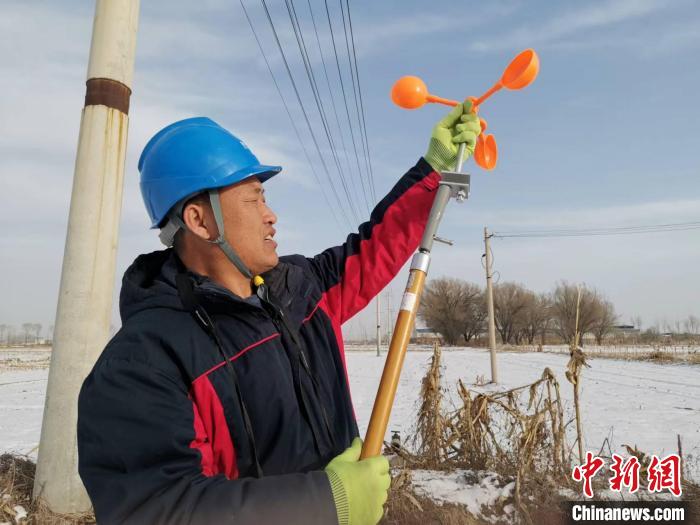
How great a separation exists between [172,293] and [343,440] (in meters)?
0.73

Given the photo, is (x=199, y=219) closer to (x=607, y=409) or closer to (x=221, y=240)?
(x=221, y=240)

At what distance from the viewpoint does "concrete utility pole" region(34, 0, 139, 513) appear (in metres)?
3.29

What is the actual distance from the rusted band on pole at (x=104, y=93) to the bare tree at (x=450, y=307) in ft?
180

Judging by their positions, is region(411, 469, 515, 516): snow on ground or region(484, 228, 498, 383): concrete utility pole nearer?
region(411, 469, 515, 516): snow on ground

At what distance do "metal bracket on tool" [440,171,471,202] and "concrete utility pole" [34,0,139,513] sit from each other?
269 cm

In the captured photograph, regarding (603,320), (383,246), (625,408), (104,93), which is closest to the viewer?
(383,246)

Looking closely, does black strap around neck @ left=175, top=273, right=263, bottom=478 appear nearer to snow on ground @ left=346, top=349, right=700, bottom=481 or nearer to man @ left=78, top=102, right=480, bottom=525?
man @ left=78, top=102, right=480, bottom=525

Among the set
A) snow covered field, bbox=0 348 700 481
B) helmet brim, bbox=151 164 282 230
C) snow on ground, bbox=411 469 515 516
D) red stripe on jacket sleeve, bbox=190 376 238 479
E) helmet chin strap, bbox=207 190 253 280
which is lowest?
snow covered field, bbox=0 348 700 481

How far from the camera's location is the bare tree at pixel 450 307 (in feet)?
188

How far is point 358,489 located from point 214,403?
424mm

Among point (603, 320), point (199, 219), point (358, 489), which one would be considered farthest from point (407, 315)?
point (603, 320)

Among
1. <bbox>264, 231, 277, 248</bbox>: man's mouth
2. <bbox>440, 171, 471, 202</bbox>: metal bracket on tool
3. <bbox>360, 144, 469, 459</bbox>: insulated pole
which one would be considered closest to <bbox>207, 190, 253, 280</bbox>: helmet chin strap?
<bbox>264, 231, 277, 248</bbox>: man's mouth

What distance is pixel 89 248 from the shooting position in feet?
11.2

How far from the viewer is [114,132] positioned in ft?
11.7
